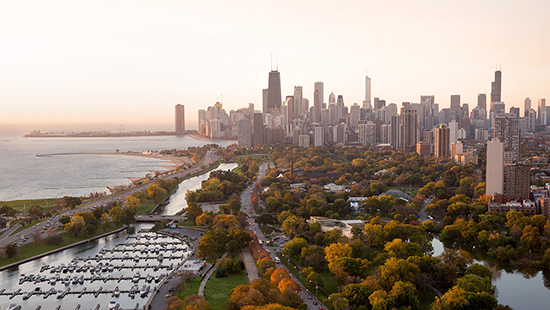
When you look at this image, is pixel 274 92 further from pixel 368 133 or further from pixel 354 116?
pixel 368 133

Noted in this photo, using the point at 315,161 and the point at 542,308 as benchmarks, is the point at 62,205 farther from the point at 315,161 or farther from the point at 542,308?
the point at 315,161

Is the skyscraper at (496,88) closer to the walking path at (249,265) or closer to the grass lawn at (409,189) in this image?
the grass lawn at (409,189)

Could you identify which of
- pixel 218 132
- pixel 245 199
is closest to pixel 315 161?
pixel 245 199

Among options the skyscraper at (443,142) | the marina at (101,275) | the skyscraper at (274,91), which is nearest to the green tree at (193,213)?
the marina at (101,275)

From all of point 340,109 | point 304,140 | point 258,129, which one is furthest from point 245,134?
point 340,109

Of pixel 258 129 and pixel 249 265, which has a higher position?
pixel 258 129

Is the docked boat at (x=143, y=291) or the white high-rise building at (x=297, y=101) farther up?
the white high-rise building at (x=297, y=101)
